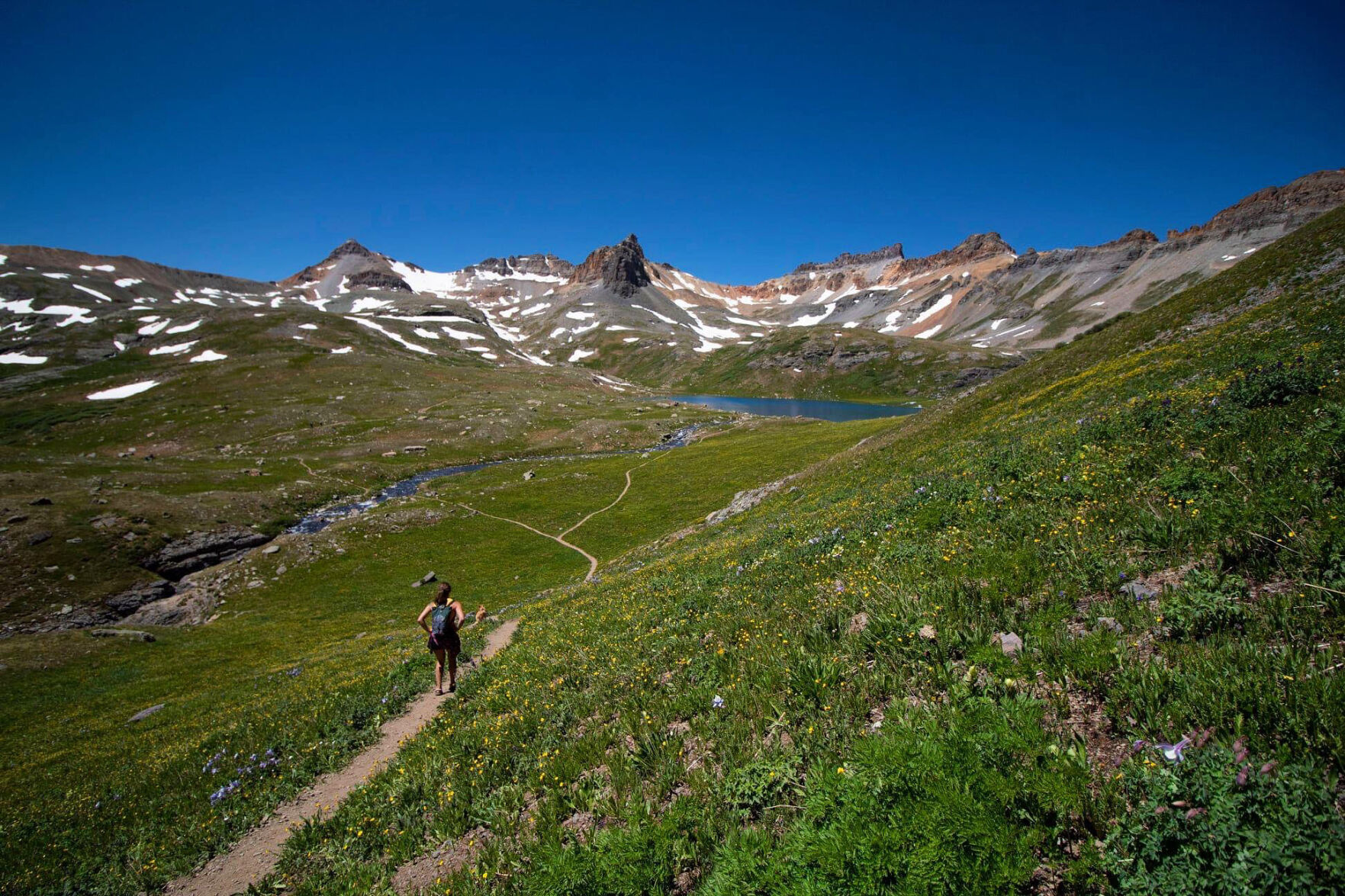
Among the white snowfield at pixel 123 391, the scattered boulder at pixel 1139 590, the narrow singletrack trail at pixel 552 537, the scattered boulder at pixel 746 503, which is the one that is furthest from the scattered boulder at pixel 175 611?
the white snowfield at pixel 123 391

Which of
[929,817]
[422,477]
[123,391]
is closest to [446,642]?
[929,817]

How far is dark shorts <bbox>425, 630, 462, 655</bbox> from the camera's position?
571 inches

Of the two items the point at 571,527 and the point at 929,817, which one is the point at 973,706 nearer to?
the point at 929,817

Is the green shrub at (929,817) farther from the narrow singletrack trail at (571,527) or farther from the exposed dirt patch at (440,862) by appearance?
the narrow singletrack trail at (571,527)

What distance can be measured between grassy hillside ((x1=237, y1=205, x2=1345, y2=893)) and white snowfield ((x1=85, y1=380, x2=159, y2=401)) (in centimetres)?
18591

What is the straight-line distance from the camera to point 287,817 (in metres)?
10.0

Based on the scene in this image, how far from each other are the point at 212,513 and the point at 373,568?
21.8 meters

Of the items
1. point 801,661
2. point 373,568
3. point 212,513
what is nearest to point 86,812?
point 801,661

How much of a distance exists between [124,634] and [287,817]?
1514 inches

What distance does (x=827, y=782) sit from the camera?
5035mm

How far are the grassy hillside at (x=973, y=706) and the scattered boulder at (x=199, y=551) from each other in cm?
5358

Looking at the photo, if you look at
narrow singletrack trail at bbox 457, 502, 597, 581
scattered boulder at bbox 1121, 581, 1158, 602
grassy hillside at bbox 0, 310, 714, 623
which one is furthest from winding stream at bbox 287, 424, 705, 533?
scattered boulder at bbox 1121, 581, 1158, 602

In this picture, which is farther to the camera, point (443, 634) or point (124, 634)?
point (124, 634)

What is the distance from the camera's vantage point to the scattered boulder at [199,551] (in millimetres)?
46531
